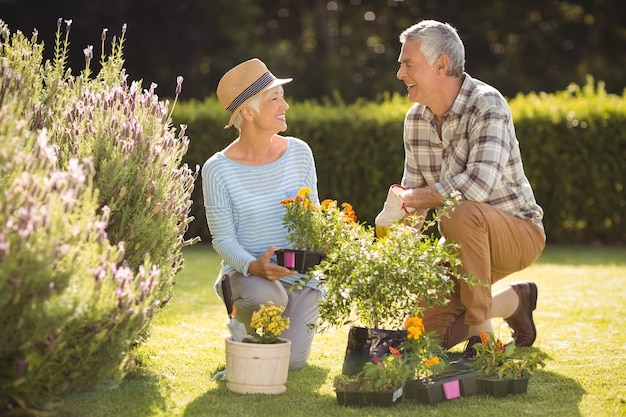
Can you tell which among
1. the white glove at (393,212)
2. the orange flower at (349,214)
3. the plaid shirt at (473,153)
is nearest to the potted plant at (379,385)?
the orange flower at (349,214)

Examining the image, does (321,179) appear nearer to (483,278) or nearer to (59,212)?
(483,278)

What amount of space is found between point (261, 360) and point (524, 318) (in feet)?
5.71

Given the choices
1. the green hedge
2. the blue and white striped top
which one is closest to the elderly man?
the blue and white striped top

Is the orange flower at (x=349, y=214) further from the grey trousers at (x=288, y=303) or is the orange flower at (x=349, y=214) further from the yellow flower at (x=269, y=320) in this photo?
the yellow flower at (x=269, y=320)

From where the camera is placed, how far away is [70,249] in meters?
3.06

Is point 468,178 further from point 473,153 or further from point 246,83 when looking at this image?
point 246,83

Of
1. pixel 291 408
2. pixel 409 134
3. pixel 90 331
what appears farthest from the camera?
pixel 409 134

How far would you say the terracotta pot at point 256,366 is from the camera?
3.89 meters

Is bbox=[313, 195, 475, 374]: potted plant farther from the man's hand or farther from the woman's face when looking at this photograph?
the woman's face

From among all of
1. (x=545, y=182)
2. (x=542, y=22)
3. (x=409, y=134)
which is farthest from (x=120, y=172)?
(x=542, y=22)

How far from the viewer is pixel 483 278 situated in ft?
14.3

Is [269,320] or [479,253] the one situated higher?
[479,253]

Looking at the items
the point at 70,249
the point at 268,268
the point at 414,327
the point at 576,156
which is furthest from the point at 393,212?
the point at 576,156

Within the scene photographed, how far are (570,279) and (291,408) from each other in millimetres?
4394
